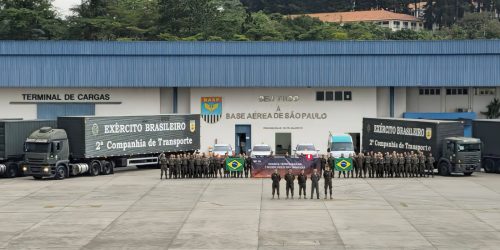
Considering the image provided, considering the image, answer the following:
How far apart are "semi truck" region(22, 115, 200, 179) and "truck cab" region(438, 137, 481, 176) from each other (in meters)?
17.0

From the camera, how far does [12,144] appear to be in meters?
48.1

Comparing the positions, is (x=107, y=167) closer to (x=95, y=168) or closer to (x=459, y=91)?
(x=95, y=168)

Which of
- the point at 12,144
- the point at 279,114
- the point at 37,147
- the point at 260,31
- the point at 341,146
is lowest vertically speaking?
the point at 341,146

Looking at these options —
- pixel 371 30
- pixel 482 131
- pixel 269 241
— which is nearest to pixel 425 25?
pixel 371 30

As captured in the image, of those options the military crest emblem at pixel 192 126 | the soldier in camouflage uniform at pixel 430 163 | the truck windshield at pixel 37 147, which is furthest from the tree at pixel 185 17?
the soldier in camouflage uniform at pixel 430 163

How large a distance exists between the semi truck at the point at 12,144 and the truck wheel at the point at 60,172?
2.86 meters

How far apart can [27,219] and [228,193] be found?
1045 cm

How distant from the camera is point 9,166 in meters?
48.3

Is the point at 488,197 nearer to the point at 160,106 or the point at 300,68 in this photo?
the point at 300,68

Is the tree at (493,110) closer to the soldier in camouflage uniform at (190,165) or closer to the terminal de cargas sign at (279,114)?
the terminal de cargas sign at (279,114)

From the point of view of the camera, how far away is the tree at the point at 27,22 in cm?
10288

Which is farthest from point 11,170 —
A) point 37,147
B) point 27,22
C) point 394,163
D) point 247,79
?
Answer: point 27,22

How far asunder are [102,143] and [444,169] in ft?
A: 63.7

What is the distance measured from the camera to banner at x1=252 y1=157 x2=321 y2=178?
4509 centimetres
